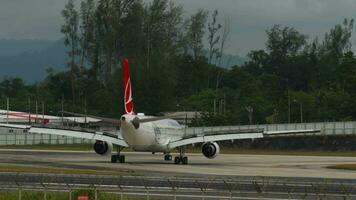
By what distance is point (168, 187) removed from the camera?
142 ft

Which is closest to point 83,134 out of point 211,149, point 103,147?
point 103,147

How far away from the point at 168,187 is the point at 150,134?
25.4 metres

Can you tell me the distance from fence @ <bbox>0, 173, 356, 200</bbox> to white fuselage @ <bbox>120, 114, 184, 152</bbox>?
47.8ft

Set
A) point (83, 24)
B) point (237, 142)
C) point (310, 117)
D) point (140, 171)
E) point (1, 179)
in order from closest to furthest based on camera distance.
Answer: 1. point (1, 179)
2. point (140, 171)
3. point (237, 142)
4. point (310, 117)
5. point (83, 24)

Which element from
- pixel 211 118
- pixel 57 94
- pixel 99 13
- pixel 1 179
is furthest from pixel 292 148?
pixel 57 94

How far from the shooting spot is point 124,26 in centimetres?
17175

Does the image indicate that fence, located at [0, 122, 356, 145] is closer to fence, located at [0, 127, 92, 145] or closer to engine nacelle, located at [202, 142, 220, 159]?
fence, located at [0, 127, 92, 145]

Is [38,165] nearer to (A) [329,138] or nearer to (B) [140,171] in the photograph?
(B) [140,171]

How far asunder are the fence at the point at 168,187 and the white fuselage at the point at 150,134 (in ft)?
47.8

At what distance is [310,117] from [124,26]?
42847 mm

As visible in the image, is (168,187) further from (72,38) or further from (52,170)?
(72,38)

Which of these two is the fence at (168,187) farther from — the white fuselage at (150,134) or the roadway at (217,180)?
the white fuselage at (150,134)

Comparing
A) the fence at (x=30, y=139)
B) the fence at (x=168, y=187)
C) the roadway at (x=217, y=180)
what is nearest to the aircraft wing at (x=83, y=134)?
the roadway at (x=217, y=180)

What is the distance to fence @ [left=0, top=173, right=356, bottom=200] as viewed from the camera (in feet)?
120
